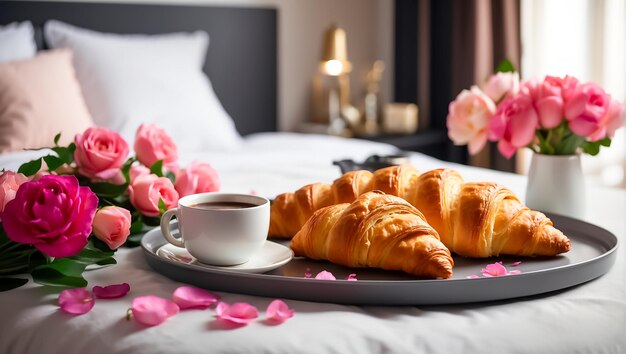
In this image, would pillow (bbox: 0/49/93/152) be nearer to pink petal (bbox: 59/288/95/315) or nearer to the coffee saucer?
the coffee saucer

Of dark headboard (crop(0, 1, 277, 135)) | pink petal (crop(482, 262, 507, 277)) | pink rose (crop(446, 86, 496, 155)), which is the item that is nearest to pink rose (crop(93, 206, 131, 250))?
pink petal (crop(482, 262, 507, 277))

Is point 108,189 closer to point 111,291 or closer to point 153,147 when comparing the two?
point 153,147

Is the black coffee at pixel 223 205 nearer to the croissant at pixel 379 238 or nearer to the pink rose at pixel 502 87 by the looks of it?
the croissant at pixel 379 238

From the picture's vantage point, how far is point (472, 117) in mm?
1588

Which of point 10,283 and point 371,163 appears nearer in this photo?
point 10,283

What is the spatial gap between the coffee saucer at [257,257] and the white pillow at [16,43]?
1703 millimetres

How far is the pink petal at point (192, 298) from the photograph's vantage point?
99 cm

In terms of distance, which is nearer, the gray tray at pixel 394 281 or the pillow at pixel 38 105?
the gray tray at pixel 394 281

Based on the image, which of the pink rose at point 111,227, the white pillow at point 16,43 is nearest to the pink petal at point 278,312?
the pink rose at point 111,227

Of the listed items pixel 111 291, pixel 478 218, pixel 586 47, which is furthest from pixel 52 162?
pixel 586 47

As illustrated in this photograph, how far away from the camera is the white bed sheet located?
89cm

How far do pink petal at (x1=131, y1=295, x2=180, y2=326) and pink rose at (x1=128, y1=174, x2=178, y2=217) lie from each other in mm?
421

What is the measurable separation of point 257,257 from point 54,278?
0.95ft

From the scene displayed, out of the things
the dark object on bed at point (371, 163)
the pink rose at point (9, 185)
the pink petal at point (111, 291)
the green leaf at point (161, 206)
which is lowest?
the pink petal at point (111, 291)
